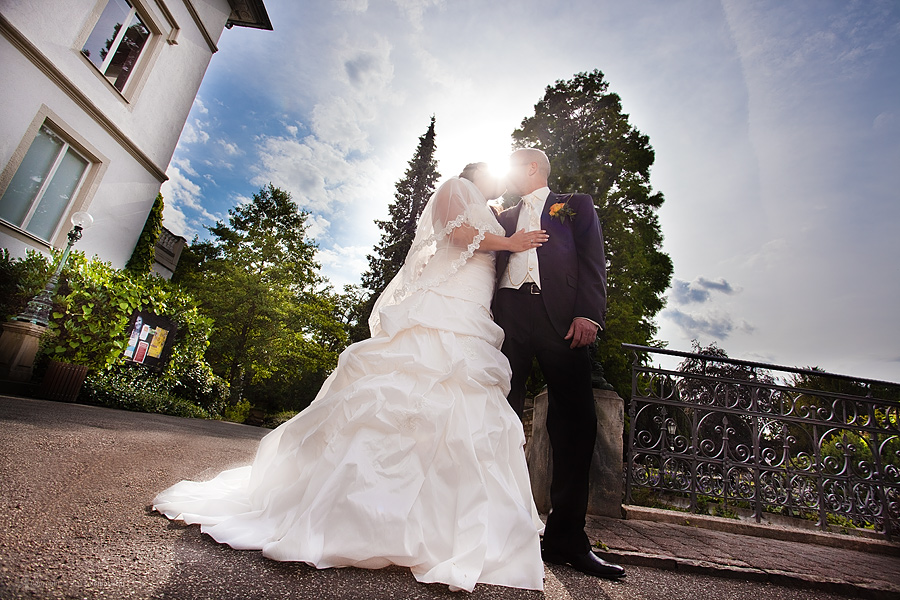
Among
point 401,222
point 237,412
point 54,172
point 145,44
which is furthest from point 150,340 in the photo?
point 401,222

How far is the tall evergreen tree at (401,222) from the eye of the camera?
19.8 m

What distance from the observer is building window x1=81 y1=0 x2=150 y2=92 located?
23.8 ft

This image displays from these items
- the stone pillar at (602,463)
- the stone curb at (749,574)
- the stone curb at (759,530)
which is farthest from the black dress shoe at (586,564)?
the stone curb at (759,530)

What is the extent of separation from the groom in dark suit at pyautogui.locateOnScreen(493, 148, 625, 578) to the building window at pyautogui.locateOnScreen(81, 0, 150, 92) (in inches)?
368

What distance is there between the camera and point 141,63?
806 centimetres

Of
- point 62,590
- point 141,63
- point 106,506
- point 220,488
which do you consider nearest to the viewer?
point 62,590

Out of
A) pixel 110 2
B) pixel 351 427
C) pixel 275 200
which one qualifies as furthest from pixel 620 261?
pixel 275 200

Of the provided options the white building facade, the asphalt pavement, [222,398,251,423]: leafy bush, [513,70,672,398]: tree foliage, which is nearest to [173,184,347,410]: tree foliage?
[222,398,251,423]: leafy bush

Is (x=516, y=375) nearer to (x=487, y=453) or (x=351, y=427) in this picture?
(x=487, y=453)

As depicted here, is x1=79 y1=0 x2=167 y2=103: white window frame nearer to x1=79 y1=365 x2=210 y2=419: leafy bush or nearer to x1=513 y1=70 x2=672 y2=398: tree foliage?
x1=79 y1=365 x2=210 y2=419: leafy bush

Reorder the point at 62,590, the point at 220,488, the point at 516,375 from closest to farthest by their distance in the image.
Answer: the point at 62,590, the point at 220,488, the point at 516,375

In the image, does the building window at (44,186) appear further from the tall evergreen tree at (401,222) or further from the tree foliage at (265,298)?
the tall evergreen tree at (401,222)

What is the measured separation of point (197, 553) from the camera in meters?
1.30

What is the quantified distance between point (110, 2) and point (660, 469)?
11.4 metres
